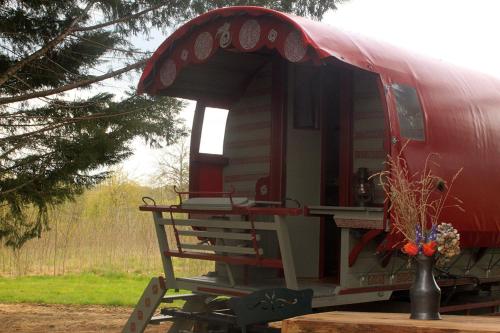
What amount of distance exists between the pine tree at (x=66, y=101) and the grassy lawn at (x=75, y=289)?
2.41 metres

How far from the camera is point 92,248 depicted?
16.4 meters

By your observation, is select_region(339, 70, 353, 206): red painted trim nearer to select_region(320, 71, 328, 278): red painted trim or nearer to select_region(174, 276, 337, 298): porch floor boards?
select_region(320, 71, 328, 278): red painted trim

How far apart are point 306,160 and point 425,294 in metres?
3.30

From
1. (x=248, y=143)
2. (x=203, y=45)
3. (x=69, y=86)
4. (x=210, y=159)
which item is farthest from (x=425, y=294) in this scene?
(x=69, y=86)

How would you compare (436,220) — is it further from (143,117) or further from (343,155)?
(143,117)

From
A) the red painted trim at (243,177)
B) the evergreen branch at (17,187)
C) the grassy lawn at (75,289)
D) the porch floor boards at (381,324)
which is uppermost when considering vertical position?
the red painted trim at (243,177)

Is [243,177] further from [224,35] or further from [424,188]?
[424,188]

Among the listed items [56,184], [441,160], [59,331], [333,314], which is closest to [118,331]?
[59,331]

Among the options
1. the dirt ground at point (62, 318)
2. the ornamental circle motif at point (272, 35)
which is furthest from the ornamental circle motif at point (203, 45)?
the dirt ground at point (62, 318)

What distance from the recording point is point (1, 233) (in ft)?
34.2

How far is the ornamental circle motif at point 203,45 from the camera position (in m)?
6.79

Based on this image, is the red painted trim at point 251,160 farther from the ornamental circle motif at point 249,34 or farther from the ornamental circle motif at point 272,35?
the ornamental circle motif at point 272,35

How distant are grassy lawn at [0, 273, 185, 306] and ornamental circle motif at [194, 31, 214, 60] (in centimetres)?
602

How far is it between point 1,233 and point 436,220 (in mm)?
6731
